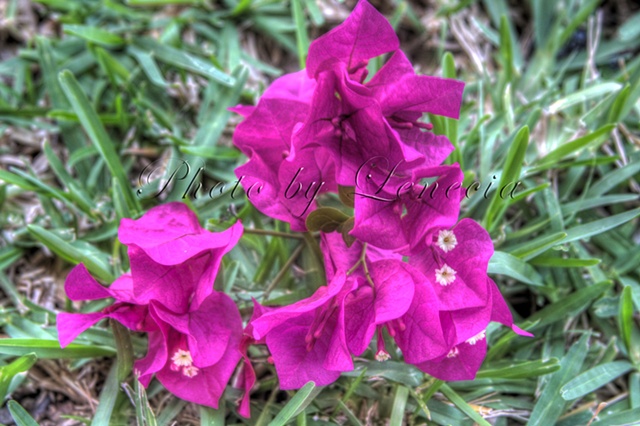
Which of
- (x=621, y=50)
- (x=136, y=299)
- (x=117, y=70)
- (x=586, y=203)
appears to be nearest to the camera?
(x=136, y=299)

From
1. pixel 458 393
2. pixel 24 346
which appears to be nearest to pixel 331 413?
pixel 458 393

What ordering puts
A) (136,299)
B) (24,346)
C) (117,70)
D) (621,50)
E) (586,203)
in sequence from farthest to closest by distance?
(621,50) < (117,70) < (586,203) < (24,346) < (136,299)

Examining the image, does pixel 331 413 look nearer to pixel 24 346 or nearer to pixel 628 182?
pixel 24 346

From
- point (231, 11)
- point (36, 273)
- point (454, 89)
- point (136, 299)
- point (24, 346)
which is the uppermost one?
point (454, 89)

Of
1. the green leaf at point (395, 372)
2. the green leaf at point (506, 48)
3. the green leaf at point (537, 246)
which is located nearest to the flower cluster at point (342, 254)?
the green leaf at point (395, 372)

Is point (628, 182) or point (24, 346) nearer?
point (24, 346)
